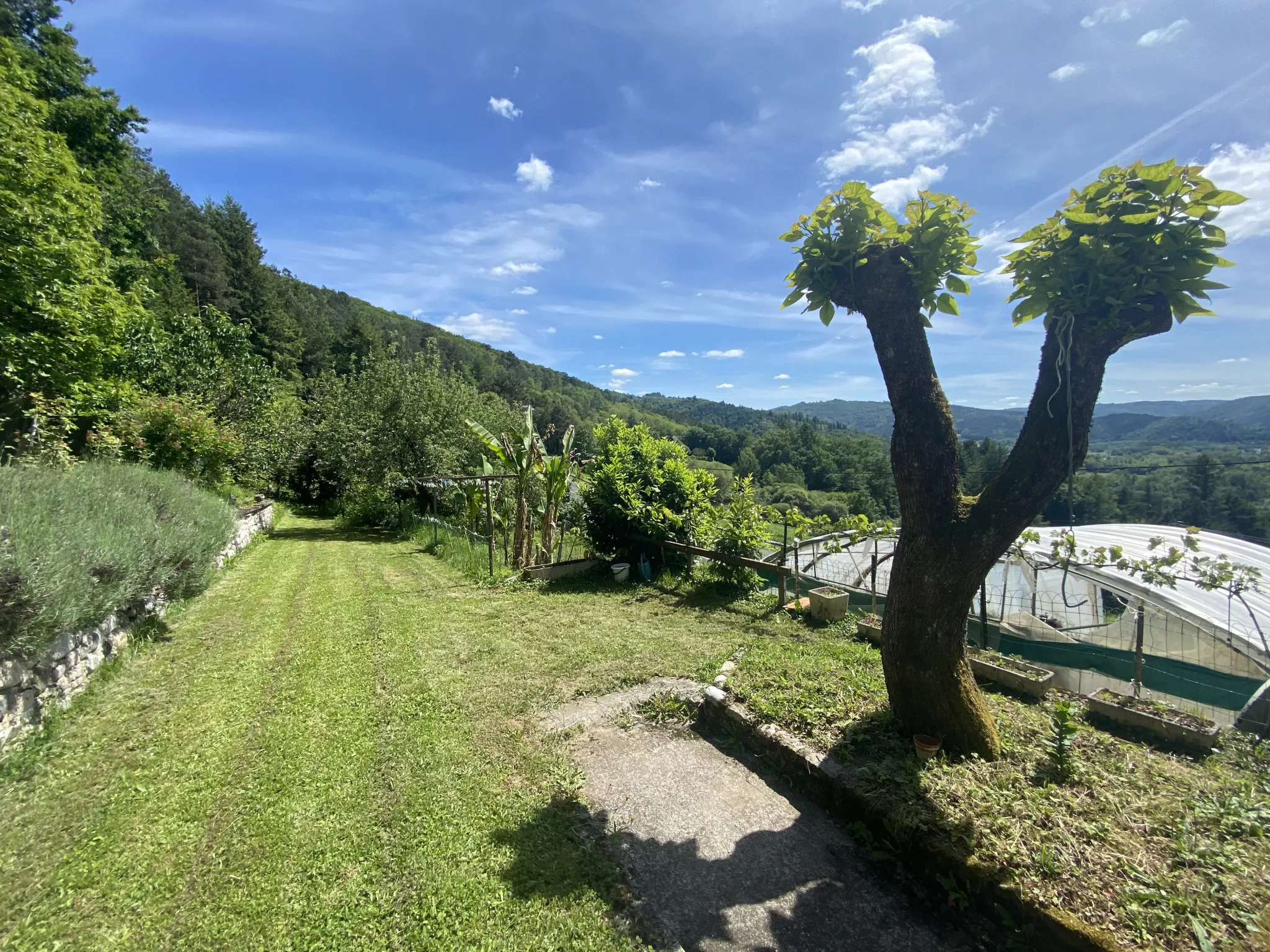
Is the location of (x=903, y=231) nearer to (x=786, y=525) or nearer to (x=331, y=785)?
(x=786, y=525)

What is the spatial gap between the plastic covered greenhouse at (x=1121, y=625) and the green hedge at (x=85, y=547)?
6.69 meters

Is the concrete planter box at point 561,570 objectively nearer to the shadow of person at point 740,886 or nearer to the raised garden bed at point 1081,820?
Result: the raised garden bed at point 1081,820

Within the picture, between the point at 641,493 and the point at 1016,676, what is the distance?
5.97 m

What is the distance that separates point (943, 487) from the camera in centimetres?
290

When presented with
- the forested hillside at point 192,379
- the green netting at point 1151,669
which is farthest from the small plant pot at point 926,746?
the forested hillside at point 192,379

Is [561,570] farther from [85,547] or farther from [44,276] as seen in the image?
[44,276]

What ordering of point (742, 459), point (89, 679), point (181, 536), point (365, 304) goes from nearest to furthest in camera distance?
point (89, 679) < point (181, 536) < point (742, 459) < point (365, 304)

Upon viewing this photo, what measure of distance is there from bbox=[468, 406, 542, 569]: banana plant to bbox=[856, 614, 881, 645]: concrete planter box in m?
5.97

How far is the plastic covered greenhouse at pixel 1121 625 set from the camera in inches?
177

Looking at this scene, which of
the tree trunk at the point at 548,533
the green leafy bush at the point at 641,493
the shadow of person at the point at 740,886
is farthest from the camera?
the tree trunk at the point at 548,533

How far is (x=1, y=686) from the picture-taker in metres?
3.14

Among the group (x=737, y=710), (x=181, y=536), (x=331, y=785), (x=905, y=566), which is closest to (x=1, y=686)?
(x=331, y=785)

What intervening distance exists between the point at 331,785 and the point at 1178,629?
25.3 feet

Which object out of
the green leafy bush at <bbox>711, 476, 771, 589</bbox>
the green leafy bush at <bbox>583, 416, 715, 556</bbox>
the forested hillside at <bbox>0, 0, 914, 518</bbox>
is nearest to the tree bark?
A: the green leafy bush at <bbox>711, 476, 771, 589</bbox>
